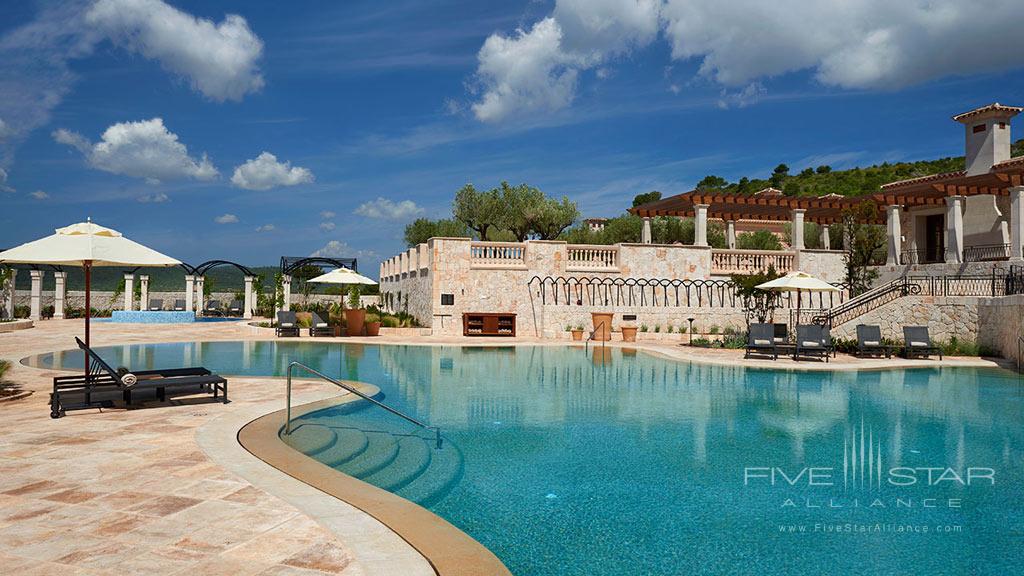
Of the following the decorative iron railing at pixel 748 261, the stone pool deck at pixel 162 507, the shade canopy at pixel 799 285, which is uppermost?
the decorative iron railing at pixel 748 261

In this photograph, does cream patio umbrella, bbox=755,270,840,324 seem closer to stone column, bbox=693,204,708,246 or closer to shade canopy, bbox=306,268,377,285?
stone column, bbox=693,204,708,246

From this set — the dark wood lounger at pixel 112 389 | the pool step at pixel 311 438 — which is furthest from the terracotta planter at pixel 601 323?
the pool step at pixel 311 438

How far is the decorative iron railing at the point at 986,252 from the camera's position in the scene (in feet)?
86.0

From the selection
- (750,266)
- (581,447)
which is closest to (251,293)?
(750,266)

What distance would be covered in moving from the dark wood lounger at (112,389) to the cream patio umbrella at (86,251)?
1.38ft

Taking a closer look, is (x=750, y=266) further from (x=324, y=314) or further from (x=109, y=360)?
(x=109, y=360)

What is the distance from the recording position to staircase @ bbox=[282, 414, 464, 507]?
6305 millimetres

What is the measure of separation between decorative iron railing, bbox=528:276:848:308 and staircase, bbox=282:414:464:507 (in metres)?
17.3

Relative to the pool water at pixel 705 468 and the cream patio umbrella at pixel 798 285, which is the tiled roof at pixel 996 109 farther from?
the pool water at pixel 705 468

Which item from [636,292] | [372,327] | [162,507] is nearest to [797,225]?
[636,292]

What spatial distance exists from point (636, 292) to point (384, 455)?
2020 centimetres

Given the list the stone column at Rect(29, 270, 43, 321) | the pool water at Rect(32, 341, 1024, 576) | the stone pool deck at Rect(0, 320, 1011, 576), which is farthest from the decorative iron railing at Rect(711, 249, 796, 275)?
the stone column at Rect(29, 270, 43, 321)

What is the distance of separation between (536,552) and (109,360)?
15564 mm


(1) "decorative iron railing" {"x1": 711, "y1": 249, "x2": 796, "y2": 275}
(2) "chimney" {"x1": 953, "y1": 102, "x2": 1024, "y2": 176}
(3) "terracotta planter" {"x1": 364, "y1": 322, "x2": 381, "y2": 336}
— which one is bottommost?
(3) "terracotta planter" {"x1": 364, "y1": 322, "x2": 381, "y2": 336}
